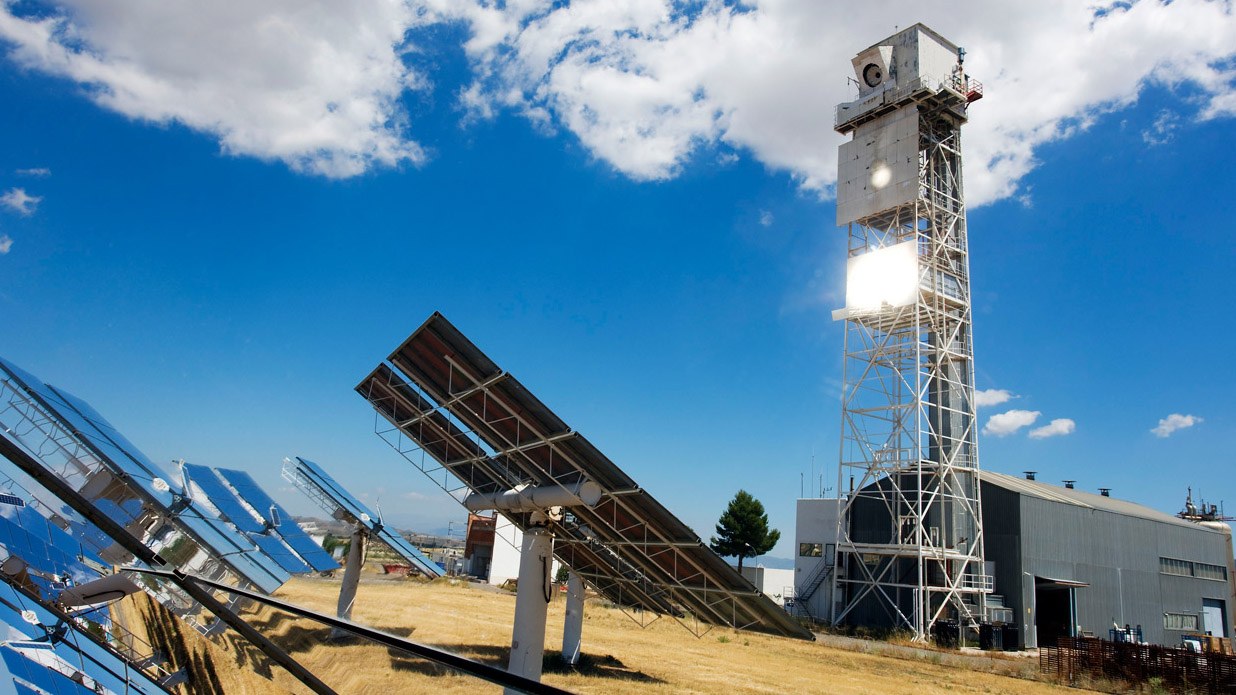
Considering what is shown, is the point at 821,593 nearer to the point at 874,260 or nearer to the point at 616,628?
the point at 616,628

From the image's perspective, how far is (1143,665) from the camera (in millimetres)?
27969

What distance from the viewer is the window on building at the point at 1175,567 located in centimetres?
5081

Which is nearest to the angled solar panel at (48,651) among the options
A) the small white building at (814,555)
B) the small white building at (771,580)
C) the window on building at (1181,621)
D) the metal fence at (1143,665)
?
the metal fence at (1143,665)

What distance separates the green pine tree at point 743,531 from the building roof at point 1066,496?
2012 centimetres

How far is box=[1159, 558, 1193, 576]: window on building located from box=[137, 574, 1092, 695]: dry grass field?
82.3 feet

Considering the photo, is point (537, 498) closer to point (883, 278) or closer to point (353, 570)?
point (353, 570)

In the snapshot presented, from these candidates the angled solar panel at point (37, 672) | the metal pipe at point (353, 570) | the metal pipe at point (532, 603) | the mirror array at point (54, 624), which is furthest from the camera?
Result: the metal pipe at point (353, 570)

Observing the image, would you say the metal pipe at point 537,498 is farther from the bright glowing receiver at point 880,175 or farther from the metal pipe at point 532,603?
the bright glowing receiver at point 880,175

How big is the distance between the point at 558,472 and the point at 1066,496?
50.2m

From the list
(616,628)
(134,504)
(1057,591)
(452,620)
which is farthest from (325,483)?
(1057,591)

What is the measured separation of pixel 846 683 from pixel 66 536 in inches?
824

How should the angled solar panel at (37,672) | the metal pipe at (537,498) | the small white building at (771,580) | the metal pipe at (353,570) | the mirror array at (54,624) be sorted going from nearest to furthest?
the angled solar panel at (37,672) → the mirror array at (54,624) → the metal pipe at (537,498) → the metal pipe at (353,570) → the small white building at (771,580)

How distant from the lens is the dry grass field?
1683cm

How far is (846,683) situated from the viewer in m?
23.3
